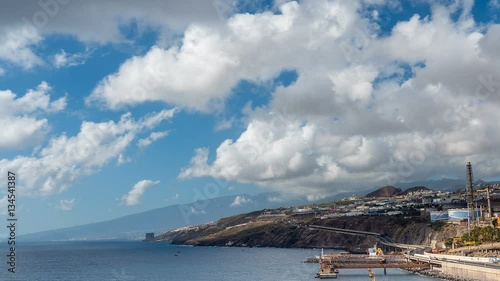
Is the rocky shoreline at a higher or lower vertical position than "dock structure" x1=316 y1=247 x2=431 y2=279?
lower

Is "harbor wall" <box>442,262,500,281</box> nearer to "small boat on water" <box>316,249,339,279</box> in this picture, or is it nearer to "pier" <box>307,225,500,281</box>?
"pier" <box>307,225,500,281</box>

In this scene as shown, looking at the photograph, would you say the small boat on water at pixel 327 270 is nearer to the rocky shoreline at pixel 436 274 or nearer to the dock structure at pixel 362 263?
the dock structure at pixel 362 263

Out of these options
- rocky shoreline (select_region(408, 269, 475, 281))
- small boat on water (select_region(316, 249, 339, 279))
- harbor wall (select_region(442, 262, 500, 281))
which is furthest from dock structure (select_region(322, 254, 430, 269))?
harbor wall (select_region(442, 262, 500, 281))

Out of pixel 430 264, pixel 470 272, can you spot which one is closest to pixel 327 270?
pixel 430 264

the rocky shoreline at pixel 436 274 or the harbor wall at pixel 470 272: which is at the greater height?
the harbor wall at pixel 470 272

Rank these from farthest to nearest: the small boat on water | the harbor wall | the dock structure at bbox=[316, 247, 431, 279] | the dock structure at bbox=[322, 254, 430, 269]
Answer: the dock structure at bbox=[322, 254, 430, 269] < the dock structure at bbox=[316, 247, 431, 279] < the small boat on water < the harbor wall

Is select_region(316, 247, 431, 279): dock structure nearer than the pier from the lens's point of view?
No

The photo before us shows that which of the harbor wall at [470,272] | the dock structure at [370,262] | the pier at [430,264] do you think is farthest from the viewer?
the dock structure at [370,262]

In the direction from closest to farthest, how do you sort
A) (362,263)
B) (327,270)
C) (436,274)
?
(436,274) < (327,270) < (362,263)

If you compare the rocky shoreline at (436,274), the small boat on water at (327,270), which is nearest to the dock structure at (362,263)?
the small boat on water at (327,270)

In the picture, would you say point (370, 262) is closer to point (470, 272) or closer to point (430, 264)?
point (430, 264)

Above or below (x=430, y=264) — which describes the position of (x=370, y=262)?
above

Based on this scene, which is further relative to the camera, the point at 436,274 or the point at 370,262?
the point at 370,262

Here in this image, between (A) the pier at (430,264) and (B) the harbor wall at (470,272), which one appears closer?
(B) the harbor wall at (470,272)
